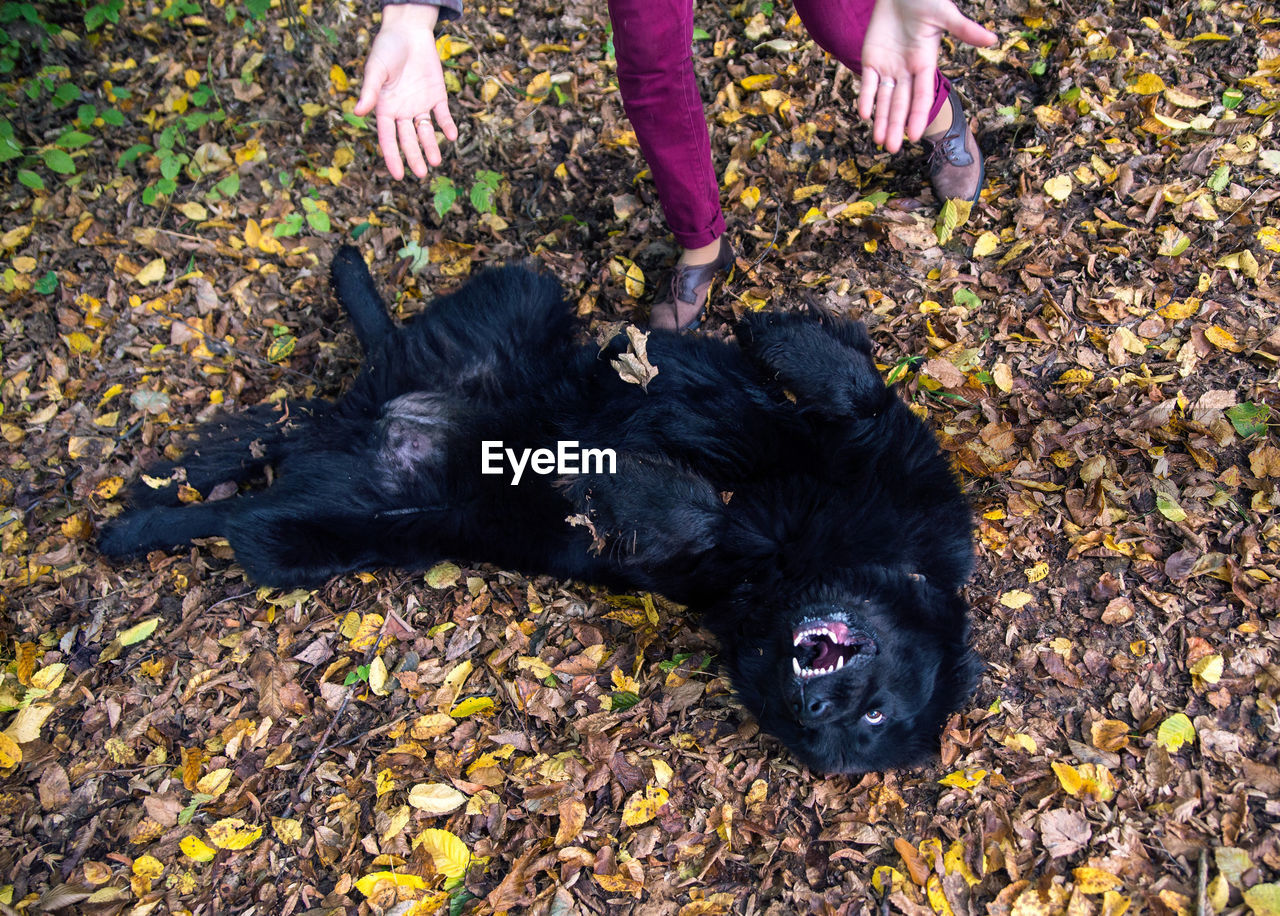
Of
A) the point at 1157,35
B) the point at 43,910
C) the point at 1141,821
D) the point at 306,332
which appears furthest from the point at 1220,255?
the point at 43,910

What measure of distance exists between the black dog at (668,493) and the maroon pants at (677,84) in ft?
2.12

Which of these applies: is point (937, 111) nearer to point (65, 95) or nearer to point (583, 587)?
Answer: point (583, 587)

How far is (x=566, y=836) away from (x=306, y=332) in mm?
3068

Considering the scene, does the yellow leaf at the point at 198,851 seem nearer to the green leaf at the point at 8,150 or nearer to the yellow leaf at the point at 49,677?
the yellow leaf at the point at 49,677

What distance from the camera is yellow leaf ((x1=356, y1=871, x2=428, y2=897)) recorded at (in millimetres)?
2840

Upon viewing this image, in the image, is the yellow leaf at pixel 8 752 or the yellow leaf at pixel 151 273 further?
the yellow leaf at pixel 151 273

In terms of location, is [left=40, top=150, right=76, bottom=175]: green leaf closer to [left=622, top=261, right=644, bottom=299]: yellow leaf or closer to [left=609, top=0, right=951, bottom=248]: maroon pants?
[left=622, top=261, right=644, bottom=299]: yellow leaf

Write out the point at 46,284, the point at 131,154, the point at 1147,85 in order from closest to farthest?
the point at 1147,85, the point at 46,284, the point at 131,154

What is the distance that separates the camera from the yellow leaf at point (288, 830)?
120 inches

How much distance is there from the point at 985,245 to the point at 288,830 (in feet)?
13.5

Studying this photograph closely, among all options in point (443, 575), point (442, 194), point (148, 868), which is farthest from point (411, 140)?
point (148, 868)

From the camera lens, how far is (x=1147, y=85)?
157 inches

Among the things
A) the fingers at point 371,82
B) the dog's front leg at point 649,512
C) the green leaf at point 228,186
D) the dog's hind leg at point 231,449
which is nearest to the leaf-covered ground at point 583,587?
the green leaf at point 228,186

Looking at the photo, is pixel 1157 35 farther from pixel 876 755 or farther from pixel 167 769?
pixel 167 769
